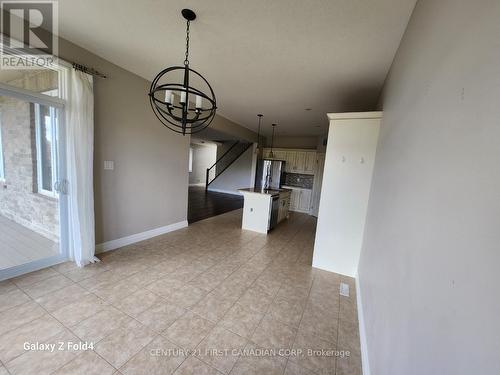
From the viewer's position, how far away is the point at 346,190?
281 cm

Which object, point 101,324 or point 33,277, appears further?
point 33,277

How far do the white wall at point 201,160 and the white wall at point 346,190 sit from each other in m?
9.75

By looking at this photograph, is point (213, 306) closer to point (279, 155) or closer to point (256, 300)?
point (256, 300)

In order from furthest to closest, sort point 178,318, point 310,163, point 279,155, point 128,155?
point 279,155 → point 310,163 → point 128,155 → point 178,318

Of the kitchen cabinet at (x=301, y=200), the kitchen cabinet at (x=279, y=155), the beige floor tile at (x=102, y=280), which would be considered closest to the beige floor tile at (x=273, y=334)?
the beige floor tile at (x=102, y=280)

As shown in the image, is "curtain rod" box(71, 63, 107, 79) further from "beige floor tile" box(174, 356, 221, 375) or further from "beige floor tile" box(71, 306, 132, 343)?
"beige floor tile" box(174, 356, 221, 375)

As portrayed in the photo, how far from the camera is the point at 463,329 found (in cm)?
56

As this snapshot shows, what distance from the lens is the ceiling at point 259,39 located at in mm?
1732

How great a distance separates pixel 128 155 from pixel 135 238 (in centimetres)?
141

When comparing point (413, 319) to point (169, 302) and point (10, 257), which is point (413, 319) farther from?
point (10, 257)

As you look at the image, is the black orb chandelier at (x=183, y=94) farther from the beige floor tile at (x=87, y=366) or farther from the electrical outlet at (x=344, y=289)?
the electrical outlet at (x=344, y=289)

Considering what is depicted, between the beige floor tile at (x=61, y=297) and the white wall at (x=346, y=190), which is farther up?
the white wall at (x=346, y=190)

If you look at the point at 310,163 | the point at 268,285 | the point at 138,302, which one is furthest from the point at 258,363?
the point at 310,163

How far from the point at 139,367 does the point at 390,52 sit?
3.61m
